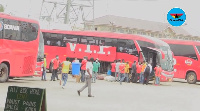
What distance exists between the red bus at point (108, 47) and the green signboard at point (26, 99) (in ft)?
73.7

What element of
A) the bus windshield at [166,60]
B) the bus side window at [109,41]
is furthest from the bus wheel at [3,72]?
the bus side window at [109,41]

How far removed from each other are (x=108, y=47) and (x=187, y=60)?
634 centimetres

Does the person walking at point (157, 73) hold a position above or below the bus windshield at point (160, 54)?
below

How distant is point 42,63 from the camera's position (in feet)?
80.7

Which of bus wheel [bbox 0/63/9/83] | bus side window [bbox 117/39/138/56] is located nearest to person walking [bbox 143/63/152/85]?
bus side window [bbox 117/39/138/56]

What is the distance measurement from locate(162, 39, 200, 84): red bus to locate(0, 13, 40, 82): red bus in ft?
48.9

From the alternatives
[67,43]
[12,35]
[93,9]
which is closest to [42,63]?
[12,35]

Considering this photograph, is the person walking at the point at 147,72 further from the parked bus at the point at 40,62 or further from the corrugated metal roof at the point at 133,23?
the corrugated metal roof at the point at 133,23

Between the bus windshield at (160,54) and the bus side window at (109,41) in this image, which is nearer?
the bus windshield at (160,54)

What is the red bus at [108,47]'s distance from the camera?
98.1ft

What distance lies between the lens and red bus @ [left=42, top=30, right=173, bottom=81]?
29.9 m

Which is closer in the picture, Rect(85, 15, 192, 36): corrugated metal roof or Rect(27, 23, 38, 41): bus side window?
Rect(27, 23, 38, 41): bus side window

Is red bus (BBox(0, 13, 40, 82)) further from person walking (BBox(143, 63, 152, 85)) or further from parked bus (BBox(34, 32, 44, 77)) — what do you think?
person walking (BBox(143, 63, 152, 85))

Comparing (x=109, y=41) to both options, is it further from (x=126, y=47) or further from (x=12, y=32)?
(x=12, y=32)
